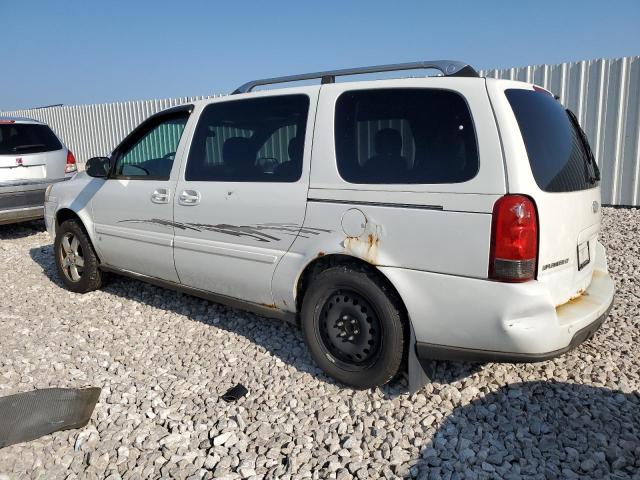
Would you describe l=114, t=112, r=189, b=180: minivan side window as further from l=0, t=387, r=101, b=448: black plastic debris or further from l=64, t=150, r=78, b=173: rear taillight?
l=64, t=150, r=78, b=173: rear taillight

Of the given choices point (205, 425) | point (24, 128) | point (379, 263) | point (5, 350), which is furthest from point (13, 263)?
point (379, 263)

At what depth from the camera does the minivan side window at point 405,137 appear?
273cm

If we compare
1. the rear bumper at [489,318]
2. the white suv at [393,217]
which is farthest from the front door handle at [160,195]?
the rear bumper at [489,318]

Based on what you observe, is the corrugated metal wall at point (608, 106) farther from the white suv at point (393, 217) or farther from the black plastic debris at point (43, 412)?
the black plastic debris at point (43, 412)

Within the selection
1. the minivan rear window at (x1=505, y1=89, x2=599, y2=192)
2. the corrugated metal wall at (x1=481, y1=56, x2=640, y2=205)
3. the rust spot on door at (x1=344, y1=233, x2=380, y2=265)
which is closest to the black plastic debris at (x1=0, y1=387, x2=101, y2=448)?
the rust spot on door at (x1=344, y1=233, x2=380, y2=265)

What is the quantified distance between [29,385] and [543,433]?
10.6 feet

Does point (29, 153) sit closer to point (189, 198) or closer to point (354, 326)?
point (189, 198)

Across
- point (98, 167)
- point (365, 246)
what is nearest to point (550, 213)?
point (365, 246)

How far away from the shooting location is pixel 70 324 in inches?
179

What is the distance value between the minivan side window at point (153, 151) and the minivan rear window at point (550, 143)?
2.61 m

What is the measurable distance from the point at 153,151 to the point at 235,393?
7.79 ft

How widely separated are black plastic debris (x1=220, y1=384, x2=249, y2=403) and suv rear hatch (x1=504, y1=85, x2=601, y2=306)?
75.7 inches

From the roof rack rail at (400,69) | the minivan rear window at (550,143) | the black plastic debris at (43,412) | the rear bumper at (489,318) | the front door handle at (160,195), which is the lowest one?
the black plastic debris at (43,412)

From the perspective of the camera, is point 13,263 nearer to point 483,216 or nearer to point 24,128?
point 24,128
